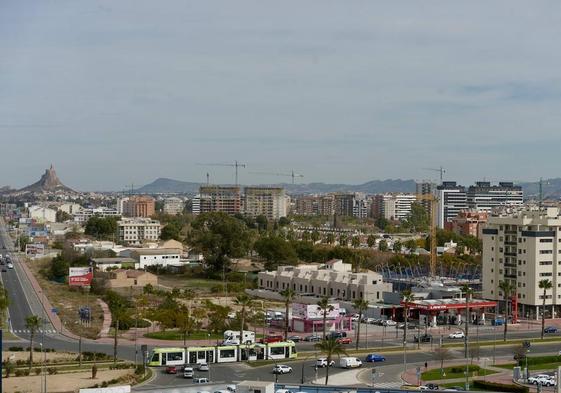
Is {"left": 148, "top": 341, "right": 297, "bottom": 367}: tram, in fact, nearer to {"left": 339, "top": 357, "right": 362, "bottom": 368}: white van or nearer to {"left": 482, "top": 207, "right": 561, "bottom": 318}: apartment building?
{"left": 339, "top": 357, "right": 362, "bottom": 368}: white van

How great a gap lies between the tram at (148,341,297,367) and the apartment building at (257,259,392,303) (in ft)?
56.3

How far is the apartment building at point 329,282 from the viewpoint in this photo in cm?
5228

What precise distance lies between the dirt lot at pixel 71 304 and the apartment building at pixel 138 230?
40.5m

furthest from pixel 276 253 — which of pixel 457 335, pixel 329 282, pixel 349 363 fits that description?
pixel 349 363

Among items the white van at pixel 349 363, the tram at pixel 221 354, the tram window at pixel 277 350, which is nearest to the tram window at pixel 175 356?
the tram at pixel 221 354

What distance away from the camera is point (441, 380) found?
102 ft

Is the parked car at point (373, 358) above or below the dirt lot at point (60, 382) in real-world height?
above

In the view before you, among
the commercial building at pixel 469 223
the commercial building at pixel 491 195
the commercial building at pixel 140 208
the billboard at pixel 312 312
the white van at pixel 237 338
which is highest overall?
the commercial building at pixel 491 195

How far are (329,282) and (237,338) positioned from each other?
56.2 feet

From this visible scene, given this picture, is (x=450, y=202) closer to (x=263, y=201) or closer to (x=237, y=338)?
(x=263, y=201)

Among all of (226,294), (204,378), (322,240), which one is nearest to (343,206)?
(322,240)

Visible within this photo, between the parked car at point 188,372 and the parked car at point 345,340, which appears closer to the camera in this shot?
the parked car at point 188,372

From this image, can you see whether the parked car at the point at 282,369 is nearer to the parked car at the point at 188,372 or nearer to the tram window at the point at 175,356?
the parked car at the point at 188,372

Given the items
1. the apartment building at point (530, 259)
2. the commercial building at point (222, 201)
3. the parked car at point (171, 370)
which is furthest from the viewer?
the commercial building at point (222, 201)
